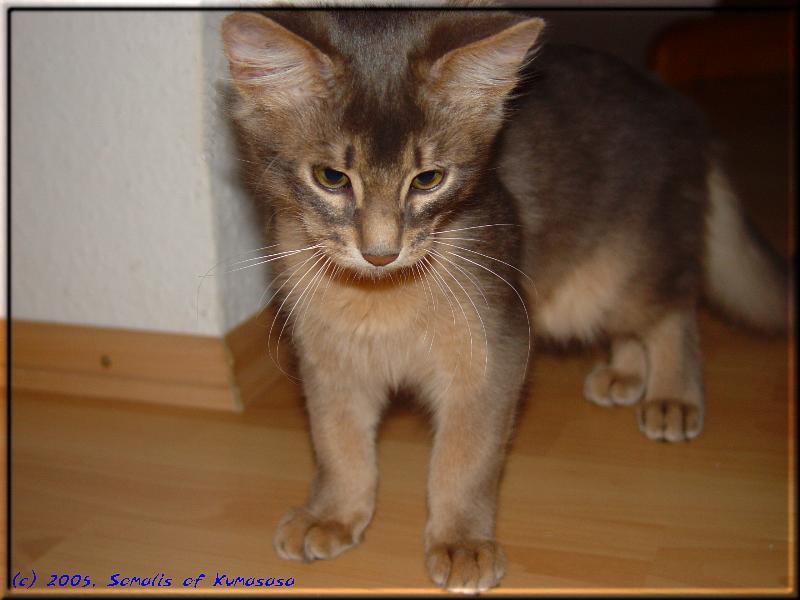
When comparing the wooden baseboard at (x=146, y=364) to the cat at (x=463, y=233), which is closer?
the cat at (x=463, y=233)

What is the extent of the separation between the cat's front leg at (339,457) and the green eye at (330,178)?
379 mm

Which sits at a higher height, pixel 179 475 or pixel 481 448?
pixel 481 448

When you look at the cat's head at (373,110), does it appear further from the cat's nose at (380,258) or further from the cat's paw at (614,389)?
the cat's paw at (614,389)

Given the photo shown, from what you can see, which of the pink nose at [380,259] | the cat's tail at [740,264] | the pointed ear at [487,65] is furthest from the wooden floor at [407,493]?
the pointed ear at [487,65]

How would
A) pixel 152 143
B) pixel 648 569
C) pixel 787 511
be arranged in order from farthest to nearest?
pixel 152 143, pixel 787 511, pixel 648 569

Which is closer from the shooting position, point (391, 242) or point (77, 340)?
point (391, 242)

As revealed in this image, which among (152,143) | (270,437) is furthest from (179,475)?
(152,143)

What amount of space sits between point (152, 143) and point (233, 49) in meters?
0.64

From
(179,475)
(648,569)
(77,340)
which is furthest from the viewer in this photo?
(77,340)

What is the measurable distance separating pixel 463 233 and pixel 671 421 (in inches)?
26.7

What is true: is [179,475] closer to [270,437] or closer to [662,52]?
[270,437]

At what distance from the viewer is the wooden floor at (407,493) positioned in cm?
132

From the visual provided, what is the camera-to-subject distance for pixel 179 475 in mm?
1605

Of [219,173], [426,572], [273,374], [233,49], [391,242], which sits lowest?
[273,374]
